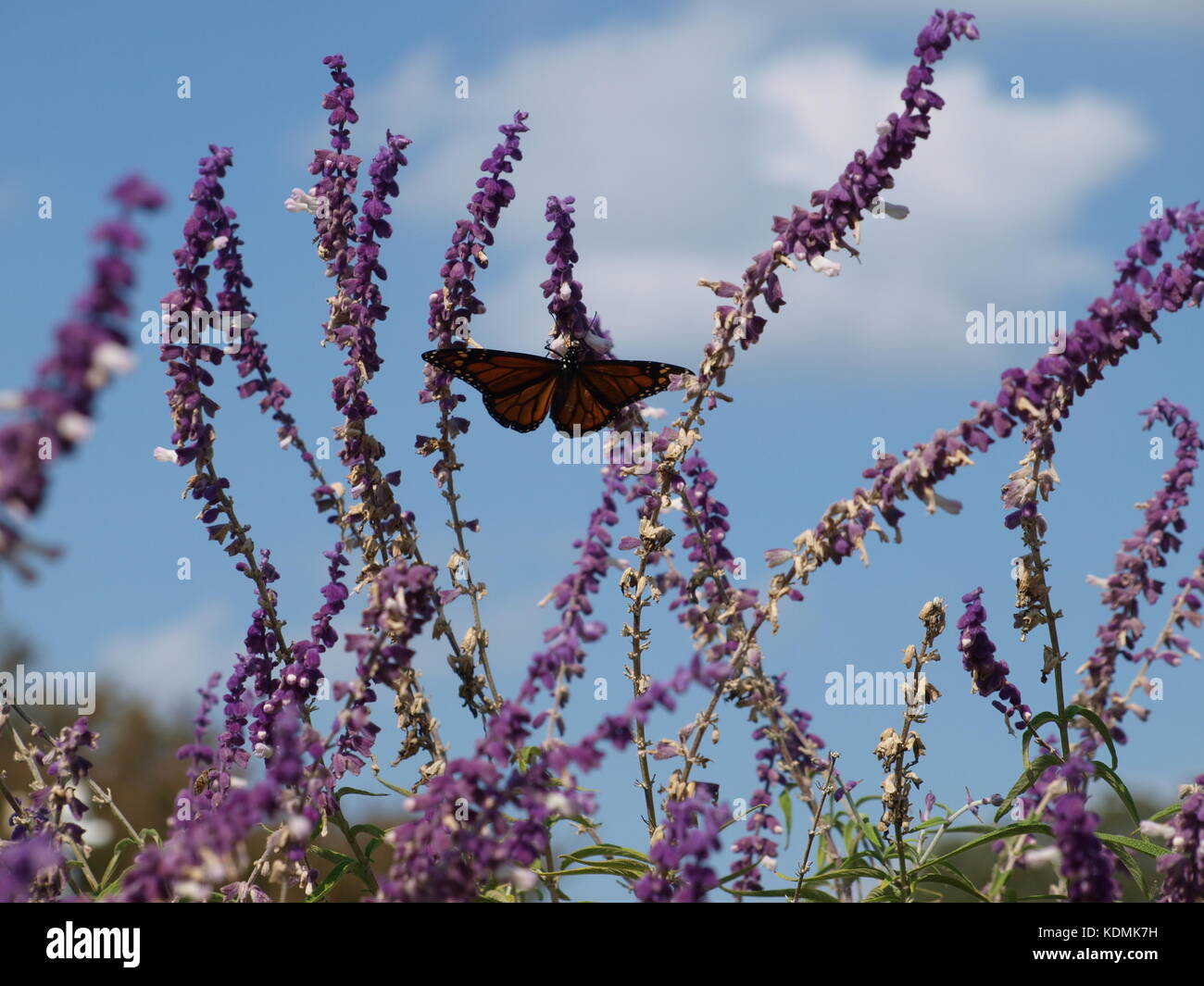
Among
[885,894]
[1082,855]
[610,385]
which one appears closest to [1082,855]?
[1082,855]

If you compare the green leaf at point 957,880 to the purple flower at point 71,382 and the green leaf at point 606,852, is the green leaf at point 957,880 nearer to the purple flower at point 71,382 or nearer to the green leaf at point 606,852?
the green leaf at point 606,852

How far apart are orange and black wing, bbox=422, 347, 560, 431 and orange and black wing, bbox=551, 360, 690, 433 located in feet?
0.59

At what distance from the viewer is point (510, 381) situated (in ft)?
16.7

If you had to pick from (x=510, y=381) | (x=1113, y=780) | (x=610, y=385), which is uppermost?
(x=510, y=381)

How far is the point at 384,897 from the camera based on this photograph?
277 cm

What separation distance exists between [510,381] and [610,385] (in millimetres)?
641

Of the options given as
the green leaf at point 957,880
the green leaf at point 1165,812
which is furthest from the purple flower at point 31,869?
the green leaf at point 1165,812

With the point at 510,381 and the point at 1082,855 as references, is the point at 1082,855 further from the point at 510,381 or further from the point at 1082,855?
the point at 510,381

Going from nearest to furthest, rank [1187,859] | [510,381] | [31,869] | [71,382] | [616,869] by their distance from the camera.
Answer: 1. [71,382]
2. [31,869]
3. [1187,859]
4. [616,869]
5. [510,381]

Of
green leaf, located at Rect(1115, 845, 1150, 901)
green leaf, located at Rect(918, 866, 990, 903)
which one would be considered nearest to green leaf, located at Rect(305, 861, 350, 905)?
green leaf, located at Rect(918, 866, 990, 903)

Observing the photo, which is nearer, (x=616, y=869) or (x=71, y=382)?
(x=71, y=382)

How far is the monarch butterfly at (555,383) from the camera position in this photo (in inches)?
177

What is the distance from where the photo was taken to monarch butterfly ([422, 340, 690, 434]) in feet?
14.8
